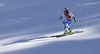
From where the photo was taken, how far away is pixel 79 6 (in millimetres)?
24828

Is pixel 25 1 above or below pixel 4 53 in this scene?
above

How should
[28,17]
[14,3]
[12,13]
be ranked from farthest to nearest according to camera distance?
[14,3], [12,13], [28,17]

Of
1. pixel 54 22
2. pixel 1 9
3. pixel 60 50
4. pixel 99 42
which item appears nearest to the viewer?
pixel 60 50

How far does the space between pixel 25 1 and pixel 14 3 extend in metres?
1.52

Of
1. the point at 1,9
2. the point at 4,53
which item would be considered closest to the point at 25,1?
the point at 1,9

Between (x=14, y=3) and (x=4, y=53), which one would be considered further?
(x=14, y=3)

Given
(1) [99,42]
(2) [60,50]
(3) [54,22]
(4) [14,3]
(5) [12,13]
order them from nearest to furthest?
(2) [60,50] < (1) [99,42] < (3) [54,22] < (5) [12,13] < (4) [14,3]

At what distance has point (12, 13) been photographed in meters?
23.6

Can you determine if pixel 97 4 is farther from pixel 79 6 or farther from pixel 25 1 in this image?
pixel 25 1

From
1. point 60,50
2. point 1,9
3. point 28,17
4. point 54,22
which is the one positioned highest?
point 1,9

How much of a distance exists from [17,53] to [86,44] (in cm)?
251

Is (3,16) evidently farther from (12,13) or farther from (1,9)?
(1,9)

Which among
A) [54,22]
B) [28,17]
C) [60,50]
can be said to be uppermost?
[28,17]

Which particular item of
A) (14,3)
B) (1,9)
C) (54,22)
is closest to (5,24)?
(54,22)
